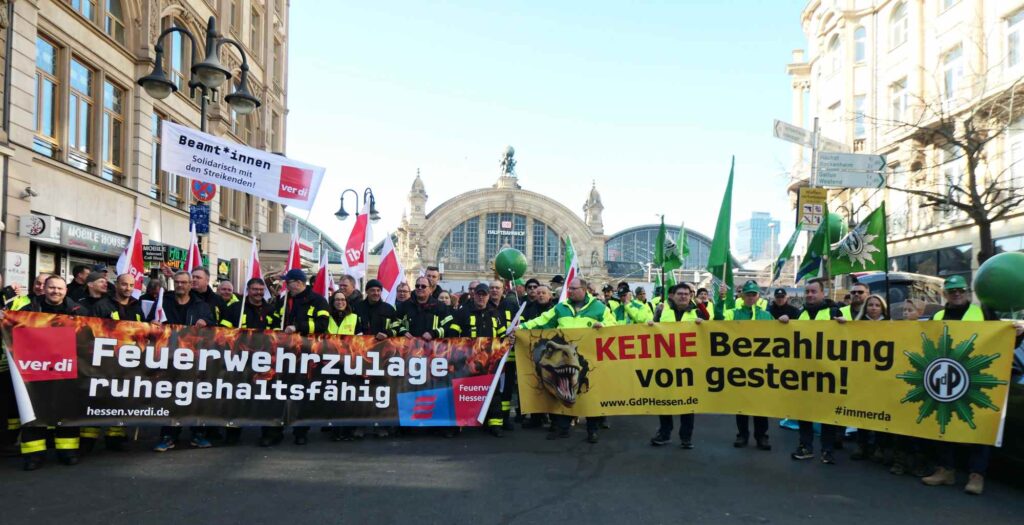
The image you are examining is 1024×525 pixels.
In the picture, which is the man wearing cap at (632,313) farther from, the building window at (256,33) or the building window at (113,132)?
the building window at (256,33)

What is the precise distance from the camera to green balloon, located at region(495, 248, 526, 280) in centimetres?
1478

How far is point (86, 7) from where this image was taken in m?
16.9

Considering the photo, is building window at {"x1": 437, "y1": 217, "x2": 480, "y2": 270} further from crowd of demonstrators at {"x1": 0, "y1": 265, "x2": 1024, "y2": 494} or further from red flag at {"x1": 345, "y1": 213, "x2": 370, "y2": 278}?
crowd of demonstrators at {"x1": 0, "y1": 265, "x2": 1024, "y2": 494}

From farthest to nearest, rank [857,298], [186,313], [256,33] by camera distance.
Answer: [256,33], [857,298], [186,313]

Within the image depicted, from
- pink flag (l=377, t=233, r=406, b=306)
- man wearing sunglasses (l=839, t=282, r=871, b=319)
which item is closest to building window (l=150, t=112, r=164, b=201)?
pink flag (l=377, t=233, r=406, b=306)

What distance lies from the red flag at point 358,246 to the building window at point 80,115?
8227mm

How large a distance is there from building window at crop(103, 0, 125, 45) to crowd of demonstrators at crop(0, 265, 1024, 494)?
1156cm

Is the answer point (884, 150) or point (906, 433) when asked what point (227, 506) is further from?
A: point (884, 150)

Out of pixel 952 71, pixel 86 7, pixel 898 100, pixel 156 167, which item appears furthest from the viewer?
pixel 898 100

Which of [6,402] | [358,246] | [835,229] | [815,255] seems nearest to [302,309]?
[6,402]

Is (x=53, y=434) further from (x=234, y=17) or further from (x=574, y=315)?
(x=234, y=17)

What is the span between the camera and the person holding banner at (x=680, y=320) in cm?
787

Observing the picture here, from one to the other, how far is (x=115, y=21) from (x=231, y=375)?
14838 millimetres

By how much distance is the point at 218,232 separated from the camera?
25.6 meters
